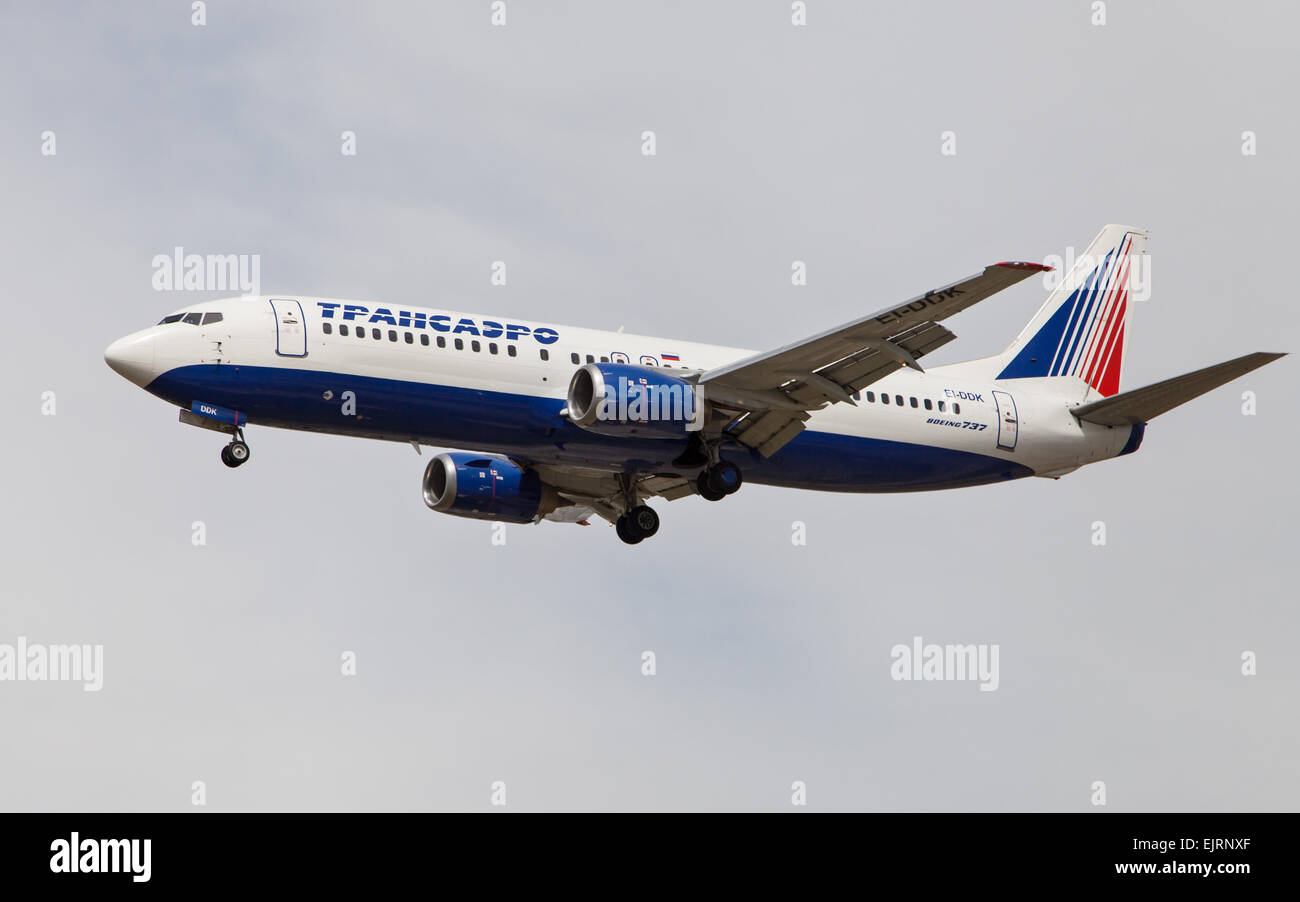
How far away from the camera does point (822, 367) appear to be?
40875mm

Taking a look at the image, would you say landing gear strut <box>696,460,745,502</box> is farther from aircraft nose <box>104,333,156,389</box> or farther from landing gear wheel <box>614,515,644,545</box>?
aircraft nose <box>104,333,156,389</box>

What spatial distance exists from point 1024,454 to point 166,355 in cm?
2247

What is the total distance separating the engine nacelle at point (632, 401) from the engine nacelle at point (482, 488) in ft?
18.8

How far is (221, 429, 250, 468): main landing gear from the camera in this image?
39156mm

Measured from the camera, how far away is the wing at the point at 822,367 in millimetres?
37750

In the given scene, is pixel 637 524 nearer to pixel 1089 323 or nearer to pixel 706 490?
pixel 706 490

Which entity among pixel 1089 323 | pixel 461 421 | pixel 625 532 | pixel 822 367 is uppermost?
pixel 1089 323

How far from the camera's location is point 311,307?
39.8m

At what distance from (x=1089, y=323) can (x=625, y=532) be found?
50.0 ft

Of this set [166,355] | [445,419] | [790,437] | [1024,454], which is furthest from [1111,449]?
[166,355]

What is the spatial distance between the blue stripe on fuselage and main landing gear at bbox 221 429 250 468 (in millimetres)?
601

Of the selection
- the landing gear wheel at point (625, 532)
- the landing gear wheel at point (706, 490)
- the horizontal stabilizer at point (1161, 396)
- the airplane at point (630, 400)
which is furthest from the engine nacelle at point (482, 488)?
the horizontal stabilizer at point (1161, 396)

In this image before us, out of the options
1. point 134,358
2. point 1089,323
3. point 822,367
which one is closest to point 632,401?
point 822,367

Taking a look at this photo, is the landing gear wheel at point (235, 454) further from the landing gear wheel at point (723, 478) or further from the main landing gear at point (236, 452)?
the landing gear wheel at point (723, 478)
